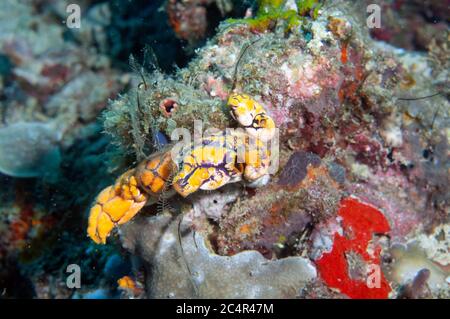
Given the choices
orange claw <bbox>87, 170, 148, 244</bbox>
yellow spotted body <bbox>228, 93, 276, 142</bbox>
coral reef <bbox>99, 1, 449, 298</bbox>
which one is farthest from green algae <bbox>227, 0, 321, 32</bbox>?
orange claw <bbox>87, 170, 148, 244</bbox>

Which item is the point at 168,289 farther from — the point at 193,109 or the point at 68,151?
the point at 68,151

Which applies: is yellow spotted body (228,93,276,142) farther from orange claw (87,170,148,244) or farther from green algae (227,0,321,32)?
green algae (227,0,321,32)

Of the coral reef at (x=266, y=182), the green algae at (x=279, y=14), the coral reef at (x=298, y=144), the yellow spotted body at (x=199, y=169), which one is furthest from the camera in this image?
the green algae at (x=279, y=14)

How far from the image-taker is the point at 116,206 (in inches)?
128

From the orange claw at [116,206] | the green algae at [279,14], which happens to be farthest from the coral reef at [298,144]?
the orange claw at [116,206]

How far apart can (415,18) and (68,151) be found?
22.3ft

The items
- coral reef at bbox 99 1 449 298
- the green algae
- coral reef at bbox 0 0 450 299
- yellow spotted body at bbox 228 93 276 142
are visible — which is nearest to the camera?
yellow spotted body at bbox 228 93 276 142

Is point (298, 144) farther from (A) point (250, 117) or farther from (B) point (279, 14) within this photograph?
(B) point (279, 14)

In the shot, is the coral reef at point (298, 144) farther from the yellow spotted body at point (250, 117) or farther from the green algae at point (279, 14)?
the yellow spotted body at point (250, 117)

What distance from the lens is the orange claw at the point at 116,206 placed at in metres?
3.23

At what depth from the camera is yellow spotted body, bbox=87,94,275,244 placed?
112 inches
